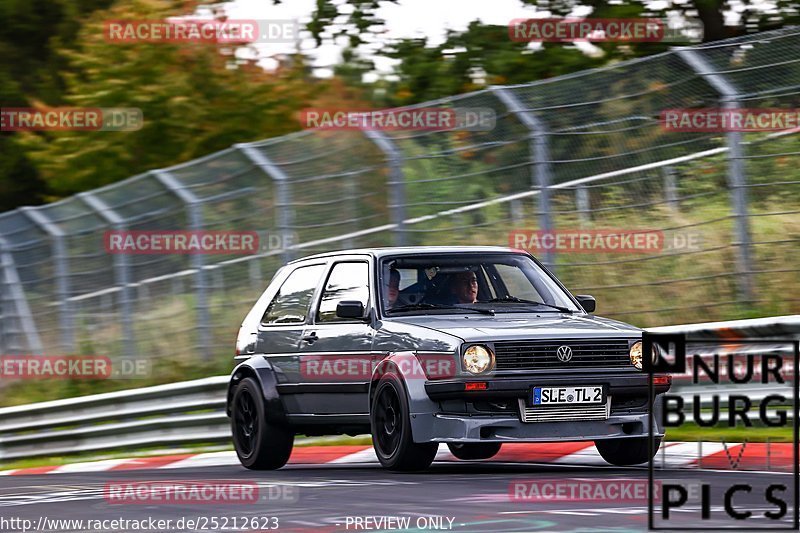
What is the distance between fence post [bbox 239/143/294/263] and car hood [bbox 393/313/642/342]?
5824 mm

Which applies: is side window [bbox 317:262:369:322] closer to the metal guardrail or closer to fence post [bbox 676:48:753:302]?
the metal guardrail

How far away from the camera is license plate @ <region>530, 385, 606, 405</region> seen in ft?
34.2

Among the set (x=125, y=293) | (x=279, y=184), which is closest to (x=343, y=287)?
(x=279, y=184)

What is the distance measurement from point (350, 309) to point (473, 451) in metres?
1.86

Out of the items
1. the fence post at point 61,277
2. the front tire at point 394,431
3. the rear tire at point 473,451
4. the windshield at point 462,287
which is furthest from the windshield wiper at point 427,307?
the fence post at point 61,277

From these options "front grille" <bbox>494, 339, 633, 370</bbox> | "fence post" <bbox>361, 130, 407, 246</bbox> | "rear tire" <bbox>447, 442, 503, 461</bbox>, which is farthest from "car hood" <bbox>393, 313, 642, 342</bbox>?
"fence post" <bbox>361, 130, 407, 246</bbox>

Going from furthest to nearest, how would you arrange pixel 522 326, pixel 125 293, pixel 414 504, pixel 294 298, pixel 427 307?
pixel 125 293
pixel 294 298
pixel 427 307
pixel 522 326
pixel 414 504

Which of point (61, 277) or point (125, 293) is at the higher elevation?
point (61, 277)

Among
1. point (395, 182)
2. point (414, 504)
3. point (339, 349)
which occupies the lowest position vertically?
point (414, 504)

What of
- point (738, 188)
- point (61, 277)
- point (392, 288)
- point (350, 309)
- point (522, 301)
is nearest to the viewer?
point (350, 309)

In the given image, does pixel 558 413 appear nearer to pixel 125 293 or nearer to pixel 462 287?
pixel 462 287

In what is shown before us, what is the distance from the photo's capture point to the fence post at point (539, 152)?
567 inches

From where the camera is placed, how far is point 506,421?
409 inches

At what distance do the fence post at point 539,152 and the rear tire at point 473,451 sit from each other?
101 inches
